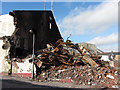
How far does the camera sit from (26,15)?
1359cm

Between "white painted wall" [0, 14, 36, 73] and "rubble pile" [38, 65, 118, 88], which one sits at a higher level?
"white painted wall" [0, 14, 36, 73]

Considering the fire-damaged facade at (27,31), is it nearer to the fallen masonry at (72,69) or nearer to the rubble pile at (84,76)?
the fallen masonry at (72,69)

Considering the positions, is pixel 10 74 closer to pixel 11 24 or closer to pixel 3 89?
pixel 3 89

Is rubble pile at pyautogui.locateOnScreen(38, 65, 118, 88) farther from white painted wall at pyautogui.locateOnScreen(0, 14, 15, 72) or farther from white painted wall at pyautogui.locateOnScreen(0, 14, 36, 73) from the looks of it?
white painted wall at pyautogui.locateOnScreen(0, 14, 15, 72)

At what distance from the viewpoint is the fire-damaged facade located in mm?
11501

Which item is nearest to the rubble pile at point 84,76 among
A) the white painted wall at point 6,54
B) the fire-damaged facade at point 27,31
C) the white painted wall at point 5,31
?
the white painted wall at point 6,54

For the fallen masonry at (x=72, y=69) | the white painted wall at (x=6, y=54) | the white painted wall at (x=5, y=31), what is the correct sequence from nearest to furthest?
the fallen masonry at (x=72, y=69) → the white painted wall at (x=6, y=54) → the white painted wall at (x=5, y=31)

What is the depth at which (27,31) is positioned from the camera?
44.9ft

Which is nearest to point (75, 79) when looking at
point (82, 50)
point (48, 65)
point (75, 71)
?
point (75, 71)

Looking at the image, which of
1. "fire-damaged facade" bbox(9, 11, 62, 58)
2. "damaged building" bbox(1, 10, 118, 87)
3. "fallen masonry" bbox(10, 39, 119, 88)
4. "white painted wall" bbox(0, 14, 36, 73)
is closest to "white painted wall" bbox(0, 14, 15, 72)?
"white painted wall" bbox(0, 14, 36, 73)

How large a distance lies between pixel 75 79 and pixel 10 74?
259 inches

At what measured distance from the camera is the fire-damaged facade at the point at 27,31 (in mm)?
11501

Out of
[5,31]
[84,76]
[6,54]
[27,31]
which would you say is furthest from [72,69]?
[5,31]

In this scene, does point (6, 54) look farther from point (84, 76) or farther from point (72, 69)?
point (84, 76)
